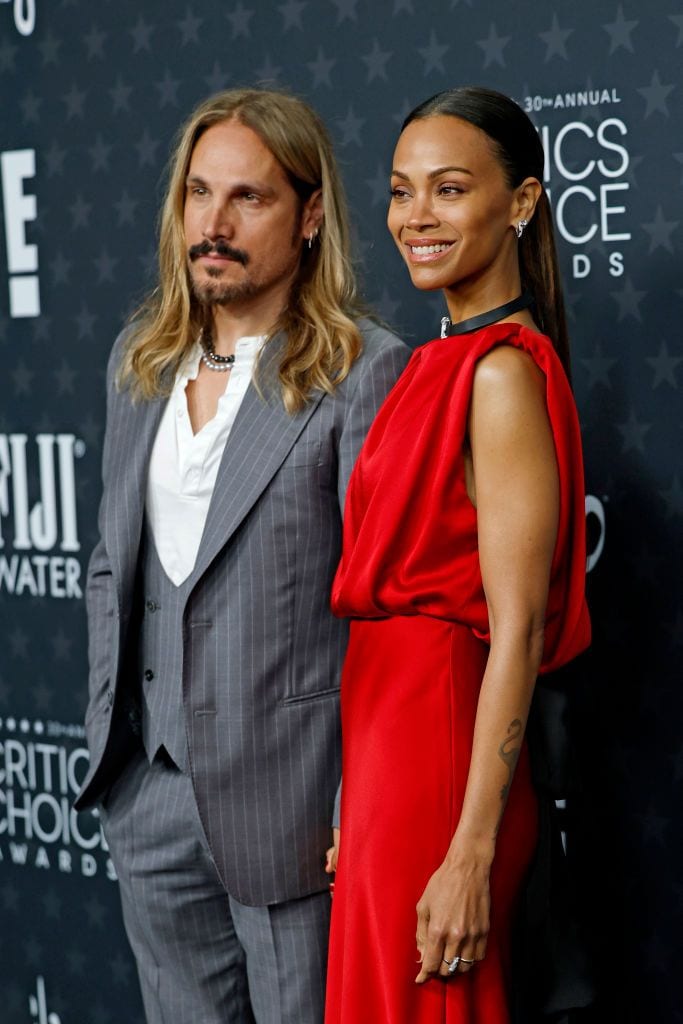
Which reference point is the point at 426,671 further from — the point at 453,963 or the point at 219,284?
the point at 219,284

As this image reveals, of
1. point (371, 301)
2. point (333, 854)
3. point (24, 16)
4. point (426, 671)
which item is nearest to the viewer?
point (426, 671)

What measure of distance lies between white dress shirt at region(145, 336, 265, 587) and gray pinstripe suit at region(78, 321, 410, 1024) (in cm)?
4

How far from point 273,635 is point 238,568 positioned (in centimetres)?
10

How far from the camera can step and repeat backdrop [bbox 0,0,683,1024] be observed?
2.11 m

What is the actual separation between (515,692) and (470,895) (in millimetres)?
227

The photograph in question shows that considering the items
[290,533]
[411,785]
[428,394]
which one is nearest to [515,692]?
[411,785]

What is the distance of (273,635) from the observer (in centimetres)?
184

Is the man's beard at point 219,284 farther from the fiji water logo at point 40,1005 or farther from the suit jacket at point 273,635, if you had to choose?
the fiji water logo at point 40,1005

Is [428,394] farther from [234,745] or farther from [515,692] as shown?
[234,745]

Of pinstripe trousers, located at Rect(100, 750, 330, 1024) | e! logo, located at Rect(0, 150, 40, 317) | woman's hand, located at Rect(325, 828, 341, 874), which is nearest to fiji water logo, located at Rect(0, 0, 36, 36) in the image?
→ e! logo, located at Rect(0, 150, 40, 317)

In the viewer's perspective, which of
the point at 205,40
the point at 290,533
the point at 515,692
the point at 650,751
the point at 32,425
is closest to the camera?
the point at 515,692

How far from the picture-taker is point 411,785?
1.53 metres

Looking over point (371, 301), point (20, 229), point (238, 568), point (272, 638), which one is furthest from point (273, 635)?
point (20, 229)

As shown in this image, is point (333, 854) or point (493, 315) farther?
point (333, 854)
